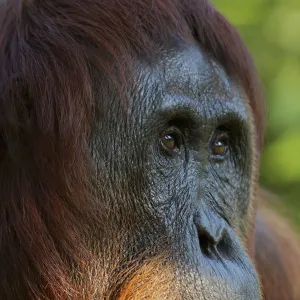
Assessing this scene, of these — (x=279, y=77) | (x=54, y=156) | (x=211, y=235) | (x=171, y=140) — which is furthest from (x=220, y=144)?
(x=279, y=77)

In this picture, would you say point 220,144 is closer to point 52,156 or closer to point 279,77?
point 52,156

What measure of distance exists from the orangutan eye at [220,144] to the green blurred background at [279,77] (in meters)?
1.93

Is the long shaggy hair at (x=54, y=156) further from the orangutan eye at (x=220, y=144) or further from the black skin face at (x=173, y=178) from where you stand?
the orangutan eye at (x=220, y=144)

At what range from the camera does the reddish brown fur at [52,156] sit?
6.91 feet

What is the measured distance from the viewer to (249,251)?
2.58 meters

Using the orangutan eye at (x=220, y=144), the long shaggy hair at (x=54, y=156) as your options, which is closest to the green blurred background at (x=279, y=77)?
the orangutan eye at (x=220, y=144)

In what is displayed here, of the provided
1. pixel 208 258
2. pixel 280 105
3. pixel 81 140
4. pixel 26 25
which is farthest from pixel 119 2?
pixel 280 105

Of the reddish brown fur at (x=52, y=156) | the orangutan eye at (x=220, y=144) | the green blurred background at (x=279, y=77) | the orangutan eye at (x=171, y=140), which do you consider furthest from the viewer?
the green blurred background at (x=279, y=77)

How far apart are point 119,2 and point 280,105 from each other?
2.43 metres

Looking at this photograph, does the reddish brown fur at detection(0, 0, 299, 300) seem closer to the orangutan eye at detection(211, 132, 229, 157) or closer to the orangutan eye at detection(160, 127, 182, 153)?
the orangutan eye at detection(160, 127, 182, 153)

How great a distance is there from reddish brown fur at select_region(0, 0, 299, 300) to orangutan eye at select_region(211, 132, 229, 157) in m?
0.38

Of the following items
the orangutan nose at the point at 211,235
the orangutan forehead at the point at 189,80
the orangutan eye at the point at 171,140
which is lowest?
the orangutan nose at the point at 211,235

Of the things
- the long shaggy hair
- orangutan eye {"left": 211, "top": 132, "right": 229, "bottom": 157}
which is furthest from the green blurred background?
the long shaggy hair

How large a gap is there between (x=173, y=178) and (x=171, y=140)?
0.11 metres
